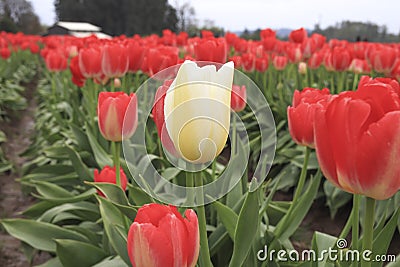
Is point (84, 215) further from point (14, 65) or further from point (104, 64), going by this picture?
point (14, 65)

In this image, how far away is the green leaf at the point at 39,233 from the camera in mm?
1797

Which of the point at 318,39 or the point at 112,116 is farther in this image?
the point at 318,39

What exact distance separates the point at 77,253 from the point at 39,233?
280mm

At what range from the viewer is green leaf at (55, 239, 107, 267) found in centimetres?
159

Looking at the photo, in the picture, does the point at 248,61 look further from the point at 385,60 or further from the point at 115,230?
the point at 115,230

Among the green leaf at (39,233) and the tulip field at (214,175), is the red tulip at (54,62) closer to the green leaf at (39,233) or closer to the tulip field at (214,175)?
the tulip field at (214,175)

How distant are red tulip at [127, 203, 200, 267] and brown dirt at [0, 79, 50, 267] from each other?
153cm

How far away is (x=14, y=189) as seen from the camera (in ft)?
12.1

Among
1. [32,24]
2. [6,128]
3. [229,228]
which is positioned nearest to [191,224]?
[229,228]

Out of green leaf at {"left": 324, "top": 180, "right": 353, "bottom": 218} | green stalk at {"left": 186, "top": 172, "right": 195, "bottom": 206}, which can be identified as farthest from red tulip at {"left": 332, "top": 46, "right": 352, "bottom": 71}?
green stalk at {"left": 186, "top": 172, "right": 195, "bottom": 206}

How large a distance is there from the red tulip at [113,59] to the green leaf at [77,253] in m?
0.77

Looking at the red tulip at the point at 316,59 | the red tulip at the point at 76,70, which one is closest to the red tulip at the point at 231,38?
the red tulip at the point at 316,59

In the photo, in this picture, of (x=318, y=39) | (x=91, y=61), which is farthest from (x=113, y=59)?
(x=318, y=39)

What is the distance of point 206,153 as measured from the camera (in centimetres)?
80
